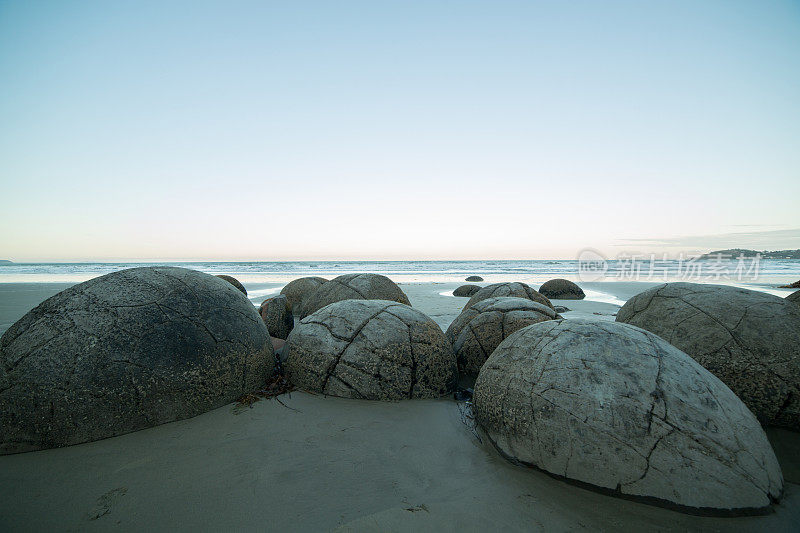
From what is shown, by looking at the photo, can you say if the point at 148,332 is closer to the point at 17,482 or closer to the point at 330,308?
the point at 17,482

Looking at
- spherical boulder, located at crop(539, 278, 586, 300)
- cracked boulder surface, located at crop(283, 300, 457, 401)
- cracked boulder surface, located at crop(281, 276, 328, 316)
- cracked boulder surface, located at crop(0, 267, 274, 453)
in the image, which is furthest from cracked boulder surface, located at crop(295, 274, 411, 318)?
spherical boulder, located at crop(539, 278, 586, 300)

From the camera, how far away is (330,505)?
7.52 ft

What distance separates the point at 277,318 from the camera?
624cm

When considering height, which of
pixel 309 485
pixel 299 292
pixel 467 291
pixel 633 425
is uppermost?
pixel 633 425

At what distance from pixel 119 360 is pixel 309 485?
1841mm

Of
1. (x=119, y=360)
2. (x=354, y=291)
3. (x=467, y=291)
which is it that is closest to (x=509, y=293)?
(x=354, y=291)

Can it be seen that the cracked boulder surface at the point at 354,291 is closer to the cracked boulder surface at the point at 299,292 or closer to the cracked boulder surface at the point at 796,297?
the cracked boulder surface at the point at 299,292

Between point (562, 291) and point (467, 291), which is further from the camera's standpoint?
point (467, 291)

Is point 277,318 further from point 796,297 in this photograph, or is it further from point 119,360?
point 796,297

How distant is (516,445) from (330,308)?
2523 millimetres

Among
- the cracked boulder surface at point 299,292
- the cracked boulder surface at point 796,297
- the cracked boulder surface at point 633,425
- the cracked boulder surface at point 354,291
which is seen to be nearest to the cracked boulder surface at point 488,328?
the cracked boulder surface at point 633,425

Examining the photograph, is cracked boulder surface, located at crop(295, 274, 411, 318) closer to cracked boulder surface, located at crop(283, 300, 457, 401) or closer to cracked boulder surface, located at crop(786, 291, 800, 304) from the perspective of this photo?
cracked boulder surface, located at crop(283, 300, 457, 401)

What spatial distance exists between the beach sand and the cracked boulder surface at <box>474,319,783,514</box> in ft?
0.41

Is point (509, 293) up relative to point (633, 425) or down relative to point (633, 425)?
up
